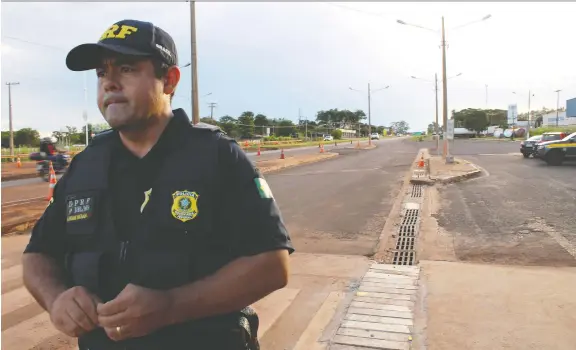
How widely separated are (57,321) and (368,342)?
101 inches

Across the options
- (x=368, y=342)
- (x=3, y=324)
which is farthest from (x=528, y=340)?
(x=3, y=324)

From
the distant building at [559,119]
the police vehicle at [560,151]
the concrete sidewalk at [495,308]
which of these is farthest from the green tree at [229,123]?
the concrete sidewalk at [495,308]

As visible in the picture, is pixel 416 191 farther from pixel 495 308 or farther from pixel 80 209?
pixel 80 209

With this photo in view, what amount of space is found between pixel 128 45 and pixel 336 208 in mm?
8494

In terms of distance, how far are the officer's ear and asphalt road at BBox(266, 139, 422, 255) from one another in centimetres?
503

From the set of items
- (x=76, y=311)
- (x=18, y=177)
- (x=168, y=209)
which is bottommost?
(x=18, y=177)

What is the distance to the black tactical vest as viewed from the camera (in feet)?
4.47

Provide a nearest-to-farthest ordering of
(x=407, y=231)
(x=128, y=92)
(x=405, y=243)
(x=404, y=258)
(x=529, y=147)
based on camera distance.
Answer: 1. (x=128, y=92)
2. (x=404, y=258)
3. (x=405, y=243)
4. (x=407, y=231)
5. (x=529, y=147)

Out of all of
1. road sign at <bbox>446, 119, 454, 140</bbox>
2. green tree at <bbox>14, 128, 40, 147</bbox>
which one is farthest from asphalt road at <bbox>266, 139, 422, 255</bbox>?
green tree at <bbox>14, 128, 40, 147</bbox>

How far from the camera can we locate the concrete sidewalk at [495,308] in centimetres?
343

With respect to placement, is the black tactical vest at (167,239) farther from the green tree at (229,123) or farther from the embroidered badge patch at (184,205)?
the green tree at (229,123)

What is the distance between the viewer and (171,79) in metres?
1.58

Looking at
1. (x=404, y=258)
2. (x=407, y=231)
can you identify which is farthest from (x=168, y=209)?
(x=407, y=231)

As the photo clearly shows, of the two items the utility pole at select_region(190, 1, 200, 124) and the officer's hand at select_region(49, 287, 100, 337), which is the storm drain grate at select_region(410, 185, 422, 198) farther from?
the officer's hand at select_region(49, 287, 100, 337)
